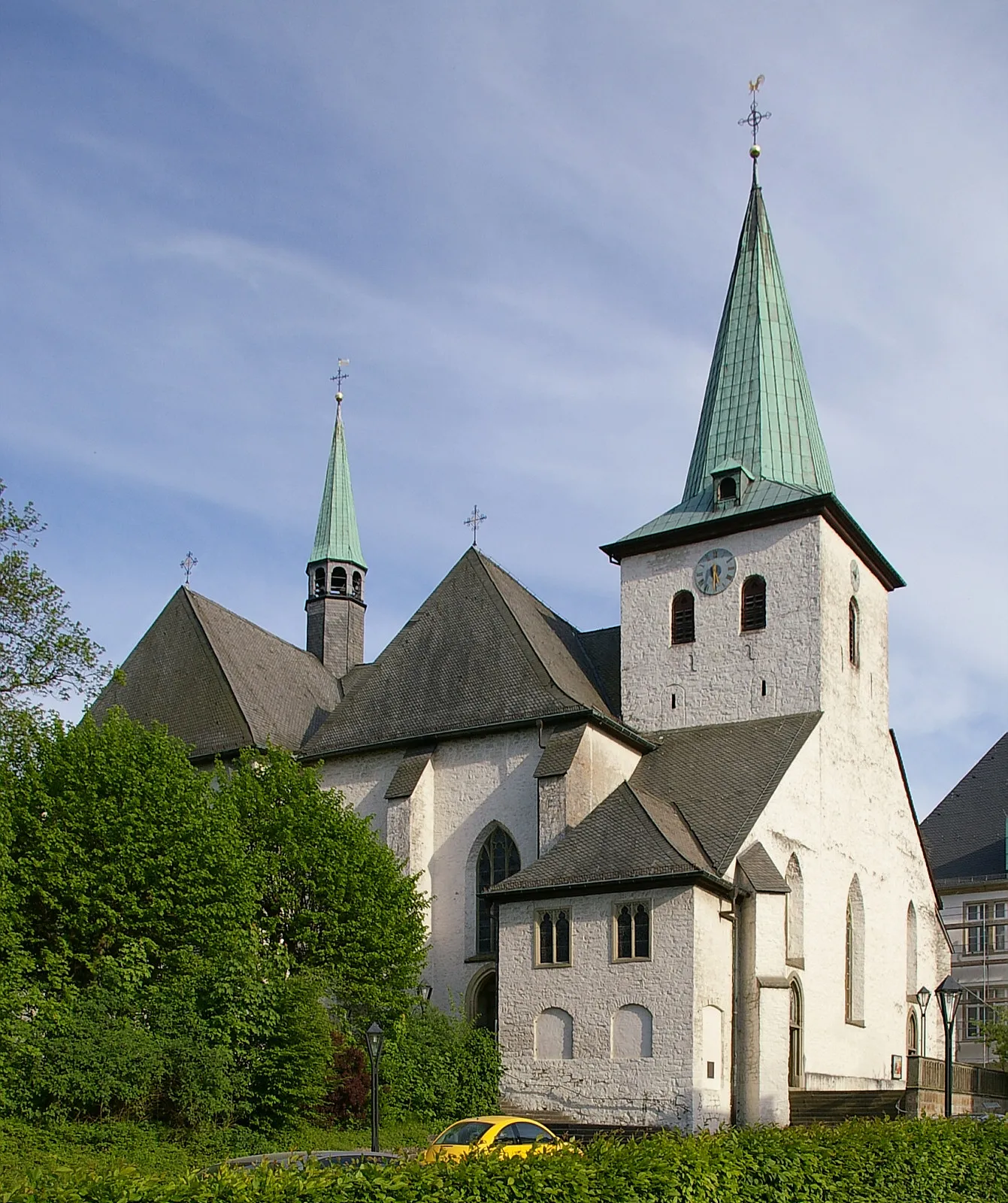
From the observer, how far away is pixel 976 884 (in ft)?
172

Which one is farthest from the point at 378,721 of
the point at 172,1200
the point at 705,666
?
the point at 172,1200

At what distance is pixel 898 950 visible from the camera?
117 ft

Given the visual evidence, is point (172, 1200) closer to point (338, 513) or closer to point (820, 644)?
point (820, 644)

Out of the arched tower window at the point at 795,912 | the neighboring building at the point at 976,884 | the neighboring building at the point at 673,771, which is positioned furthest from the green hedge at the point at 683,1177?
the neighboring building at the point at 976,884

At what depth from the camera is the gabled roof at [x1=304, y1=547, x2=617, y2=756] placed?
107 ft

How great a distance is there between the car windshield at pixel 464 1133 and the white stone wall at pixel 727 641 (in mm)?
17272

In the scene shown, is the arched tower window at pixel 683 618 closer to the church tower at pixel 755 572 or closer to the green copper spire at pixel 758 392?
the church tower at pixel 755 572

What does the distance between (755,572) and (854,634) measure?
3.40 m

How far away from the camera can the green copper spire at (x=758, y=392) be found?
120ft

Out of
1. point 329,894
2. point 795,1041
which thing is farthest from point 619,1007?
point 329,894

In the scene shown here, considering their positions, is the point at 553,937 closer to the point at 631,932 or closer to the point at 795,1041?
the point at 631,932

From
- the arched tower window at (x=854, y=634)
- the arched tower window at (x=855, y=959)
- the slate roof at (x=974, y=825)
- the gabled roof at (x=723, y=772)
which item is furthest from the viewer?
the slate roof at (x=974, y=825)

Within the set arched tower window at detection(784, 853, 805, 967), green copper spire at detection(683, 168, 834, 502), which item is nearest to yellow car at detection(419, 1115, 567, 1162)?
arched tower window at detection(784, 853, 805, 967)

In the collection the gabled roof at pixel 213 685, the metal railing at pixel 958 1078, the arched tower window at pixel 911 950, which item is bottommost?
the metal railing at pixel 958 1078
